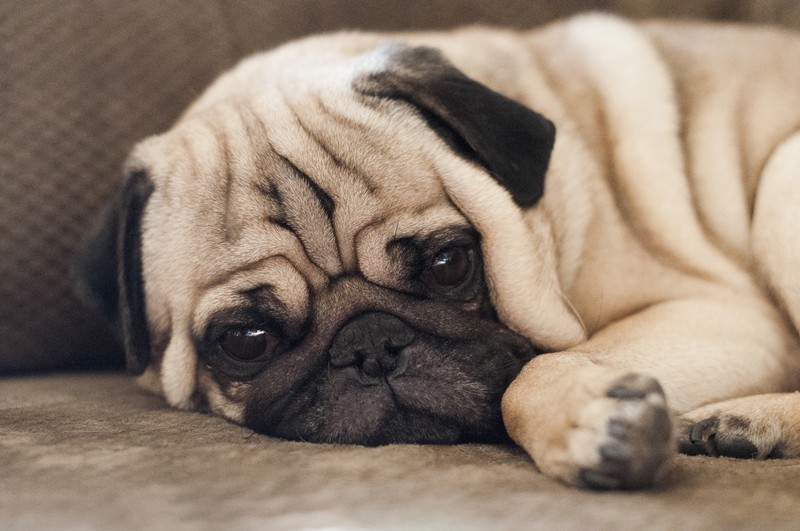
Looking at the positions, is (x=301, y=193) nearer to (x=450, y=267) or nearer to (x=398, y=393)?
(x=450, y=267)

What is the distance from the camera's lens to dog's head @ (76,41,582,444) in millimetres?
1536

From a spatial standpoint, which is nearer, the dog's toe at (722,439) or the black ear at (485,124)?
the dog's toe at (722,439)

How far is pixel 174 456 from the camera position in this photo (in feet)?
4.22

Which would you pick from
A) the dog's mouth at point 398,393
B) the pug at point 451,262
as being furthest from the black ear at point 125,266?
the dog's mouth at point 398,393

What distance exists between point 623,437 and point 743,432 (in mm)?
489

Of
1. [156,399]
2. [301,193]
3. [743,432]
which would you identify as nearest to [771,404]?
[743,432]

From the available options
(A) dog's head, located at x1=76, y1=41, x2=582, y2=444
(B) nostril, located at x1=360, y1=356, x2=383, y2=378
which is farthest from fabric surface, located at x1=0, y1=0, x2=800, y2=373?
(B) nostril, located at x1=360, y1=356, x2=383, y2=378

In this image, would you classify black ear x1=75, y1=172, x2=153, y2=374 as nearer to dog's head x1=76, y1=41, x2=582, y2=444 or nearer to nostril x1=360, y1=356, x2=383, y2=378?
dog's head x1=76, y1=41, x2=582, y2=444

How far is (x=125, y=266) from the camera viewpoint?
184 centimetres

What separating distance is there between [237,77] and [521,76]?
864mm

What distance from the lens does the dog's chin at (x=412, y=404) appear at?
4.79ft

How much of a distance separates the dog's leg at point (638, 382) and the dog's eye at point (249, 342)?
1.85ft

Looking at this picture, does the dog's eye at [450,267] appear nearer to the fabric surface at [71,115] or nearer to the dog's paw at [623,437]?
the dog's paw at [623,437]

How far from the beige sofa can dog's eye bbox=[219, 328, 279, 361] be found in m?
0.17
